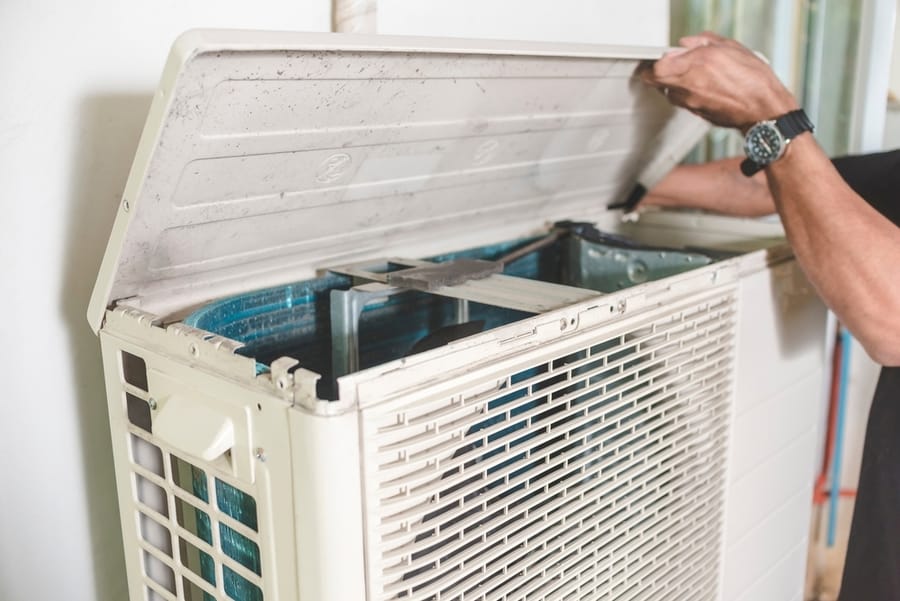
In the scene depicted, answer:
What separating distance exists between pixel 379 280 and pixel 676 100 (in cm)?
59

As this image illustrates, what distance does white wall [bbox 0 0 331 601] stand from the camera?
957 millimetres

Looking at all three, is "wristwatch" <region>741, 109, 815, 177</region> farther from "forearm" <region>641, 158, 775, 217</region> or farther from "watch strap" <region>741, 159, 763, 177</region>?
"forearm" <region>641, 158, 775, 217</region>

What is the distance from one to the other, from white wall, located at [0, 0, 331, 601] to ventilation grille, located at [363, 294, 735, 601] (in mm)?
555

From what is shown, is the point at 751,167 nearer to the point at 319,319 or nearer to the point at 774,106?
the point at 774,106

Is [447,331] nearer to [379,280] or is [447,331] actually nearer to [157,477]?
[379,280]

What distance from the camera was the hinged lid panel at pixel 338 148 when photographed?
0.79 metres

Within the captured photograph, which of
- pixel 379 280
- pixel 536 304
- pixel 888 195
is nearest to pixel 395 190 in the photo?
pixel 379 280

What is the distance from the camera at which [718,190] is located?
1.61m

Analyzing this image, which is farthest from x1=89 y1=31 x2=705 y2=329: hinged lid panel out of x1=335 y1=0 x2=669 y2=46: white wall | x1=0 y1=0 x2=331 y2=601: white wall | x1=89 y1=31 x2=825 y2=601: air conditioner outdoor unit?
x1=335 y1=0 x2=669 y2=46: white wall

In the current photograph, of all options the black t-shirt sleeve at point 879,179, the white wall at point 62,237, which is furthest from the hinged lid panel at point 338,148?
the black t-shirt sleeve at point 879,179

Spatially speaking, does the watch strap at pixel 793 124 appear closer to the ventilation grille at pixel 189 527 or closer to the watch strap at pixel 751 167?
the watch strap at pixel 751 167

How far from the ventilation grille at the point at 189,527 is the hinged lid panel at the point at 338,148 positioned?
193mm

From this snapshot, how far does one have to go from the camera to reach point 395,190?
1128mm

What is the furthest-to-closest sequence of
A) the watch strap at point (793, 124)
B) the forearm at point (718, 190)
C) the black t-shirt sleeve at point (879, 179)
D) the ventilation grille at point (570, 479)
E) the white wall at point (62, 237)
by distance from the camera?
1. the forearm at point (718, 190)
2. the black t-shirt sleeve at point (879, 179)
3. the watch strap at point (793, 124)
4. the white wall at point (62, 237)
5. the ventilation grille at point (570, 479)
